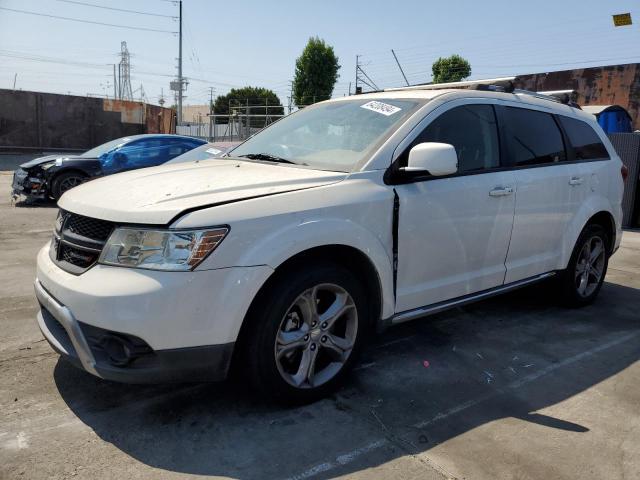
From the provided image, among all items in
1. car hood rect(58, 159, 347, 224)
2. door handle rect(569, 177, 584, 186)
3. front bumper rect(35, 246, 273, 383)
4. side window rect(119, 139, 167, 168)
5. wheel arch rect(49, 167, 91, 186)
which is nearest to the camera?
front bumper rect(35, 246, 273, 383)

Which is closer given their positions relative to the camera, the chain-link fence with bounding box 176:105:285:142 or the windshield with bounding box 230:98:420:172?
the windshield with bounding box 230:98:420:172

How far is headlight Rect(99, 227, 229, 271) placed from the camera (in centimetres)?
259

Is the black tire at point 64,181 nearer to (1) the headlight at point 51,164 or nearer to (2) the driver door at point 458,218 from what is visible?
(1) the headlight at point 51,164

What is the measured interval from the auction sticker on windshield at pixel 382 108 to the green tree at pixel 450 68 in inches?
1788

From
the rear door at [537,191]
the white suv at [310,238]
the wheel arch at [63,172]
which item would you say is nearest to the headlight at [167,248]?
the white suv at [310,238]

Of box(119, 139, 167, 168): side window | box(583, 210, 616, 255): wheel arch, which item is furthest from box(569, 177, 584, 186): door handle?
box(119, 139, 167, 168): side window

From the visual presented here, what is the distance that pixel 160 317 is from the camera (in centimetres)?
253

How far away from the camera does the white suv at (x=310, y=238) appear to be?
8.55 feet

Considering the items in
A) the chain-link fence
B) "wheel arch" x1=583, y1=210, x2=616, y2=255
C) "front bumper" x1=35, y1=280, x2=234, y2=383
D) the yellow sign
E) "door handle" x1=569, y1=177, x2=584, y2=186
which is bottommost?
"front bumper" x1=35, y1=280, x2=234, y2=383

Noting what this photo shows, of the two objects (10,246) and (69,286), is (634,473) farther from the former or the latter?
(10,246)

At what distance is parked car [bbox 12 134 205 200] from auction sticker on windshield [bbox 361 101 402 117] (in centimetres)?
726

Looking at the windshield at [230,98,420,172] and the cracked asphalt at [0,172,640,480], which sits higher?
the windshield at [230,98,420,172]

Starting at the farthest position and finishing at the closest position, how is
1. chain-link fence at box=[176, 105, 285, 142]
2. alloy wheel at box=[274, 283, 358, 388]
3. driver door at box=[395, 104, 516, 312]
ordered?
chain-link fence at box=[176, 105, 285, 142]
driver door at box=[395, 104, 516, 312]
alloy wheel at box=[274, 283, 358, 388]

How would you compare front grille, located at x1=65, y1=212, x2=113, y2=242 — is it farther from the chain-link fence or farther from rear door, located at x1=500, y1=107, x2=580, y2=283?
the chain-link fence
